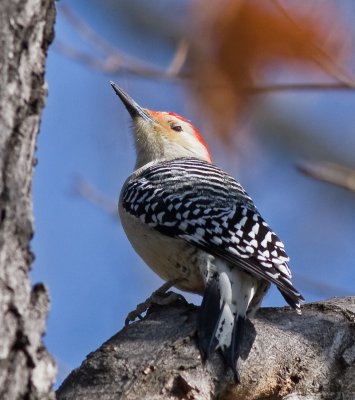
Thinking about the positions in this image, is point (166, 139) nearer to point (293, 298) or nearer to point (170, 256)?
point (170, 256)

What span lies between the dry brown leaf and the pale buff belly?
101 centimetres

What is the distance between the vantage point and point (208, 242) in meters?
4.39

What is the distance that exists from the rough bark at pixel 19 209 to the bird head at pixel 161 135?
4176 mm

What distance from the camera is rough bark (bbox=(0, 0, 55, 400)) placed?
7.14ft

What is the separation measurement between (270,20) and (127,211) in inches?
61.0

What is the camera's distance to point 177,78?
16.8 ft

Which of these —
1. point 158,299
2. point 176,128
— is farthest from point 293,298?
point 176,128

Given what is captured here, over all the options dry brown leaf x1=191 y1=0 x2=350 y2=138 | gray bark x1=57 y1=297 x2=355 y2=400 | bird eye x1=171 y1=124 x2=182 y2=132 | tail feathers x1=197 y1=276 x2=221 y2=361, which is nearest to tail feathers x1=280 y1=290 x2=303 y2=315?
gray bark x1=57 y1=297 x2=355 y2=400

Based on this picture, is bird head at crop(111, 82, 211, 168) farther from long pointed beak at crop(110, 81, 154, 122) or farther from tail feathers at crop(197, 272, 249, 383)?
tail feathers at crop(197, 272, 249, 383)

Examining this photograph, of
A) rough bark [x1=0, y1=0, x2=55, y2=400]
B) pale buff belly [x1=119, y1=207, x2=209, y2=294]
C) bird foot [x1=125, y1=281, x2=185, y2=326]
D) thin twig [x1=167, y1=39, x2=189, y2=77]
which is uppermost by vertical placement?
thin twig [x1=167, y1=39, x2=189, y2=77]

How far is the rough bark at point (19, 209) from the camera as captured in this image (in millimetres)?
2178

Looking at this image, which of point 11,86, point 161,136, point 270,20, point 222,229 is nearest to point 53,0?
point 11,86

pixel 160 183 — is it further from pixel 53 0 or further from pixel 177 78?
pixel 53 0

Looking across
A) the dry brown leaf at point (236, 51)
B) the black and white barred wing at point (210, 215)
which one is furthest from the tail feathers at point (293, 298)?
the dry brown leaf at point (236, 51)
